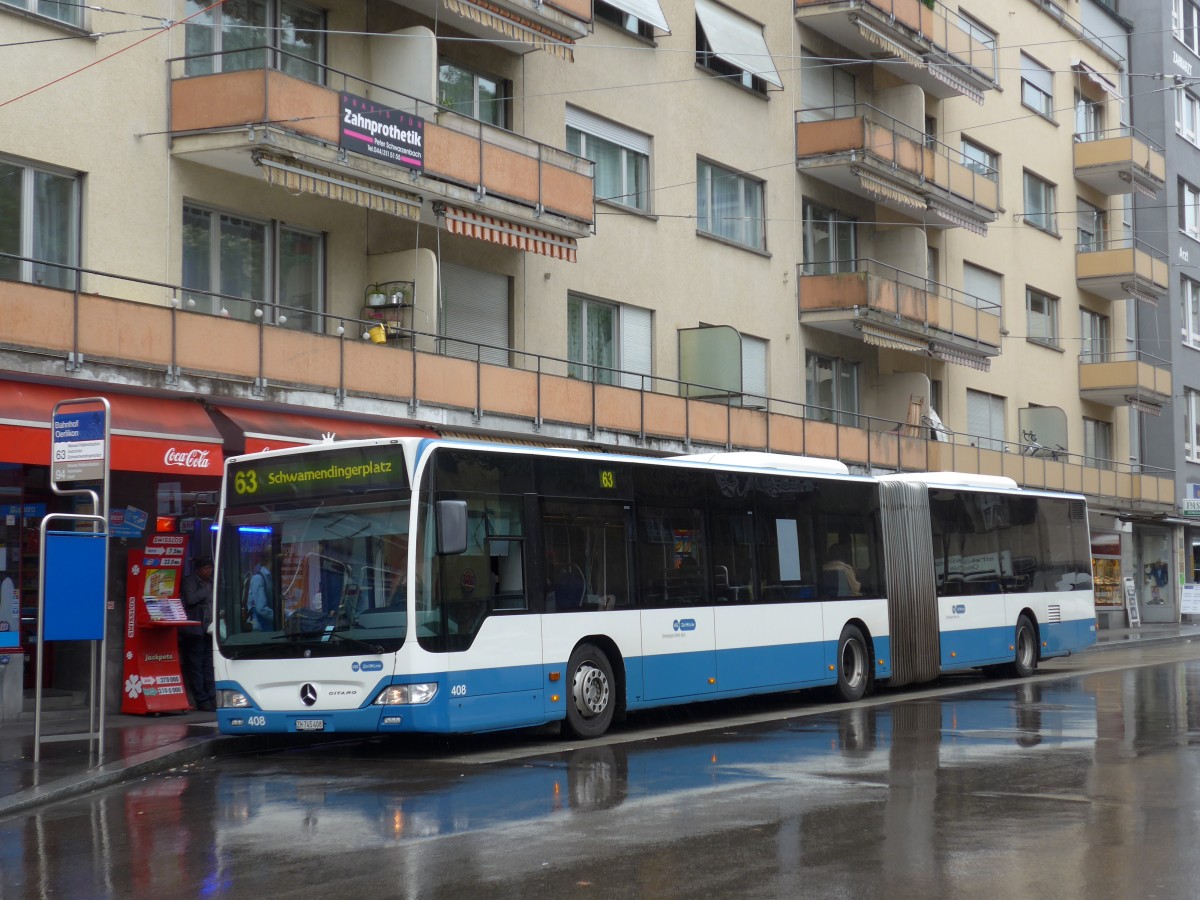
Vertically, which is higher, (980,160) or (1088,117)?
(1088,117)

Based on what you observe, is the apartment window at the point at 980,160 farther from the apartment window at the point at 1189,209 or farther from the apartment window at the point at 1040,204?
the apartment window at the point at 1189,209

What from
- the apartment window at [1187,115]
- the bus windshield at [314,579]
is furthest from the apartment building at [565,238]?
the apartment window at [1187,115]

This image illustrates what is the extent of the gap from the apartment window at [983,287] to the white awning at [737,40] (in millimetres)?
10017

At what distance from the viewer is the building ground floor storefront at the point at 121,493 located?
16.4 m

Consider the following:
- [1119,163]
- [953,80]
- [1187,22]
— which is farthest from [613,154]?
[1187,22]

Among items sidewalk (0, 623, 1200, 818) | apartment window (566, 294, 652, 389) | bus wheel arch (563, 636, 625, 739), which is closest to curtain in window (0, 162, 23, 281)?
sidewalk (0, 623, 1200, 818)

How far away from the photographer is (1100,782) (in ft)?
36.4

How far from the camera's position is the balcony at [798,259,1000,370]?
106ft

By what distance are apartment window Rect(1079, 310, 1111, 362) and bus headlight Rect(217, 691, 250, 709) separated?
3673cm

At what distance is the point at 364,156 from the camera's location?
2023 centimetres

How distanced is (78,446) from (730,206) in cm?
1998

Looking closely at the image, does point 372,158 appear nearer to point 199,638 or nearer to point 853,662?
point 199,638

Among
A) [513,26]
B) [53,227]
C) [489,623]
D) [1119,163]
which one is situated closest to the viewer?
[489,623]

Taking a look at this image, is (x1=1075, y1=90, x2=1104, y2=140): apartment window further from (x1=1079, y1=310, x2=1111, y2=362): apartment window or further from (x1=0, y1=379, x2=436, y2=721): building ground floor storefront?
(x1=0, y1=379, x2=436, y2=721): building ground floor storefront
